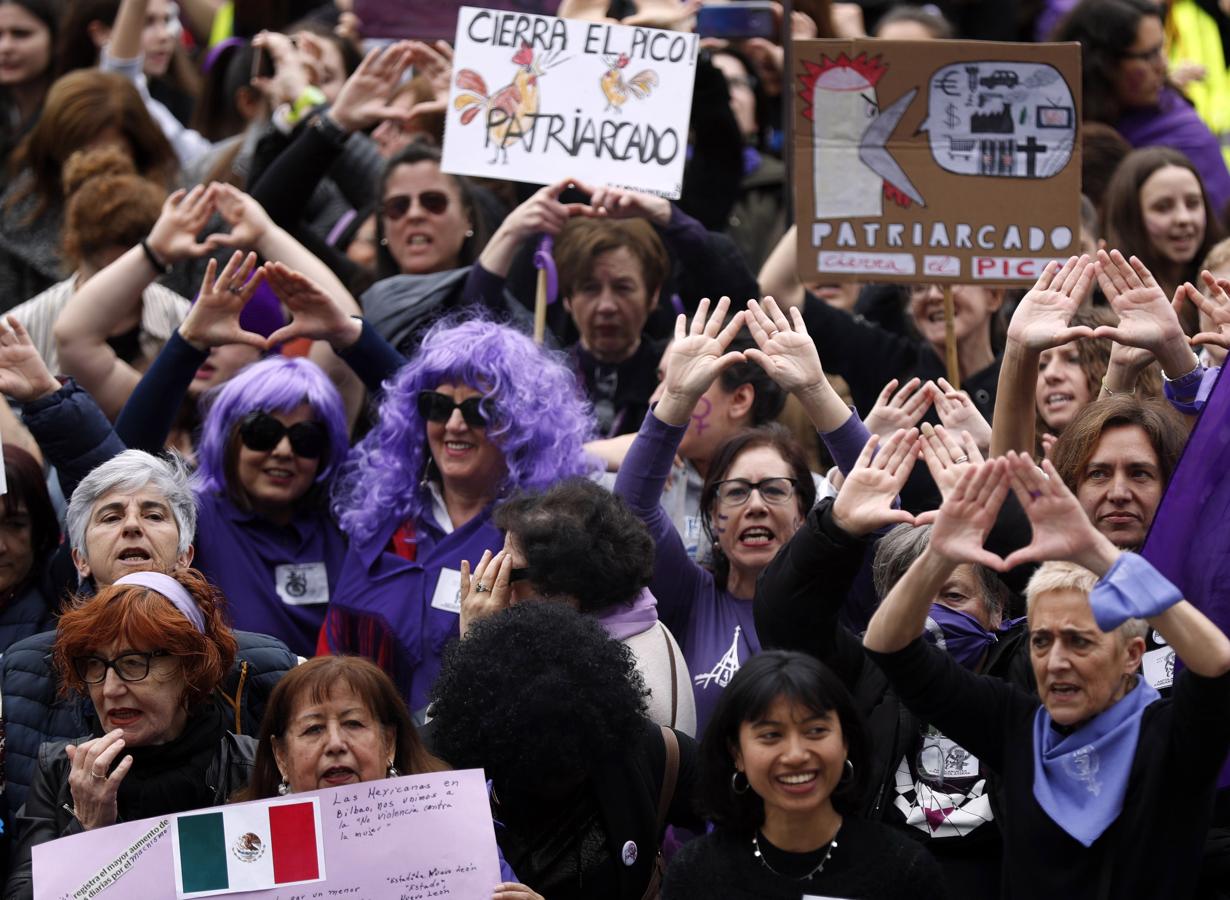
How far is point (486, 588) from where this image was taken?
480cm

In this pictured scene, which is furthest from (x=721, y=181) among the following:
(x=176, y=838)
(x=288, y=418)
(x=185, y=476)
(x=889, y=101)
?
(x=176, y=838)

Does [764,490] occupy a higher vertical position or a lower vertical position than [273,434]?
lower

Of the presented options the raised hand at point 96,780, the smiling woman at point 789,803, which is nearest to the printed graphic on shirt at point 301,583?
the raised hand at point 96,780

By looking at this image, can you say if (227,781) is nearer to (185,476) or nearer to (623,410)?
(185,476)

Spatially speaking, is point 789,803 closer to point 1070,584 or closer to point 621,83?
point 1070,584

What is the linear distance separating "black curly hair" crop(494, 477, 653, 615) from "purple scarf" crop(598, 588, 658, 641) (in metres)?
0.02

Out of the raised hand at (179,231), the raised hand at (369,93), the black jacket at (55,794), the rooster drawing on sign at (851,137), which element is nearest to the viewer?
Result: the black jacket at (55,794)

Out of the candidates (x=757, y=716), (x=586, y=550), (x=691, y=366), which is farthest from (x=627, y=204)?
(x=757, y=716)

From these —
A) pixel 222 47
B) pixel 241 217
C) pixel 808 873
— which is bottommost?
pixel 808 873

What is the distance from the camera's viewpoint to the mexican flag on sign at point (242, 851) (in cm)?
405

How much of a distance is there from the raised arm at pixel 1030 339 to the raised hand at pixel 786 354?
0.47 m

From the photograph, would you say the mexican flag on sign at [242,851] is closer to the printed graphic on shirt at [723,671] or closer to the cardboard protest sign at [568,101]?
the printed graphic on shirt at [723,671]

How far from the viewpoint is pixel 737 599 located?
203 inches

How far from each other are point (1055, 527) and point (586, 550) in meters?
1.46
